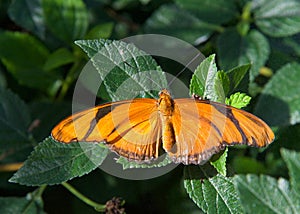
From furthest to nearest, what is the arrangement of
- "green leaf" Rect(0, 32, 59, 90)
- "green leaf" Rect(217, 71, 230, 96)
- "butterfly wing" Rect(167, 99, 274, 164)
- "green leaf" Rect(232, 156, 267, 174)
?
"green leaf" Rect(0, 32, 59, 90) → "green leaf" Rect(232, 156, 267, 174) → "green leaf" Rect(217, 71, 230, 96) → "butterfly wing" Rect(167, 99, 274, 164)

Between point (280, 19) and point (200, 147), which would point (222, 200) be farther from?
point (280, 19)

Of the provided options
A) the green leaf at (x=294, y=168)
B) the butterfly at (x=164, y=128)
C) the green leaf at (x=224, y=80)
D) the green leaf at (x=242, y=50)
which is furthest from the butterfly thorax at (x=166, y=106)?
the green leaf at (x=242, y=50)

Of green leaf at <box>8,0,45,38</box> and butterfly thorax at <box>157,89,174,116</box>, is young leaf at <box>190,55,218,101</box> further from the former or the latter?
green leaf at <box>8,0,45,38</box>

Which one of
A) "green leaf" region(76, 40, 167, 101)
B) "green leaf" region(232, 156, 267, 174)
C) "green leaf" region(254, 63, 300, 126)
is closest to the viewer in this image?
"green leaf" region(76, 40, 167, 101)

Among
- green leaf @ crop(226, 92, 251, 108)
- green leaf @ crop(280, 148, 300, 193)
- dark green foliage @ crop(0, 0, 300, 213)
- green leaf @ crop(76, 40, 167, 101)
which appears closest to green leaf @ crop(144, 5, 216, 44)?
dark green foliage @ crop(0, 0, 300, 213)

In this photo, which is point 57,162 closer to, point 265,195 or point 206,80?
point 206,80

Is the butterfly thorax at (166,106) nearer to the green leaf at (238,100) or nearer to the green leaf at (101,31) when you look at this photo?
the green leaf at (238,100)
